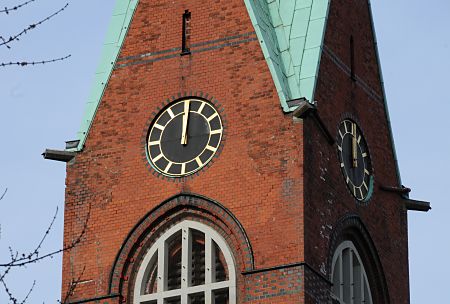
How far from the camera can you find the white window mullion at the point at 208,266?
30.3m

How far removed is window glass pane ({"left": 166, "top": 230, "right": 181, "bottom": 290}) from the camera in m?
31.0

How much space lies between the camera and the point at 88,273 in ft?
104

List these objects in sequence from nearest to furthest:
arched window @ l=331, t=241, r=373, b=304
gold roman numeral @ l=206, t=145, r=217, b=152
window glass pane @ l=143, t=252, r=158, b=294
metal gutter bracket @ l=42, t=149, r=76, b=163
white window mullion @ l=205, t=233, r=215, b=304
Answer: white window mullion @ l=205, t=233, r=215, b=304, window glass pane @ l=143, t=252, r=158, b=294, gold roman numeral @ l=206, t=145, r=217, b=152, arched window @ l=331, t=241, r=373, b=304, metal gutter bracket @ l=42, t=149, r=76, b=163

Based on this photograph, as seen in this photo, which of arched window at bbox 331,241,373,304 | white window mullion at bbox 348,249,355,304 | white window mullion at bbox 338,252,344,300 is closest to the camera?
arched window at bbox 331,241,373,304

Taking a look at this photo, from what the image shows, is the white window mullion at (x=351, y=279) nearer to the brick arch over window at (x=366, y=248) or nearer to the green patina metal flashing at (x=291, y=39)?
the brick arch over window at (x=366, y=248)

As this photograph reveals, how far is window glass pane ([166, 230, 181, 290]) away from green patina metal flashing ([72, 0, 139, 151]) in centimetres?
321

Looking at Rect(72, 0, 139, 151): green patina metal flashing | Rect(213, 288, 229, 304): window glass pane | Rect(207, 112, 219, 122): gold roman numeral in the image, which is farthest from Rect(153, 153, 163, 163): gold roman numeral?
Rect(213, 288, 229, 304): window glass pane

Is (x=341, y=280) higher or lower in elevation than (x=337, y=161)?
lower

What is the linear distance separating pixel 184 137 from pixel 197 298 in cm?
342

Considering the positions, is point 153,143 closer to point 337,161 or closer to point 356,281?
point 337,161

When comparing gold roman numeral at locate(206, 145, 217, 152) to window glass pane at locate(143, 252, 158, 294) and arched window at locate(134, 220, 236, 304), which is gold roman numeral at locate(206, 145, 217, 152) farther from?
window glass pane at locate(143, 252, 158, 294)

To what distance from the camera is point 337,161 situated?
1280 inches

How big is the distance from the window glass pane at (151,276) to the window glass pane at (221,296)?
4.66ft

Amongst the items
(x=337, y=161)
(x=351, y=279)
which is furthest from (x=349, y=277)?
(x=337, y=161)
